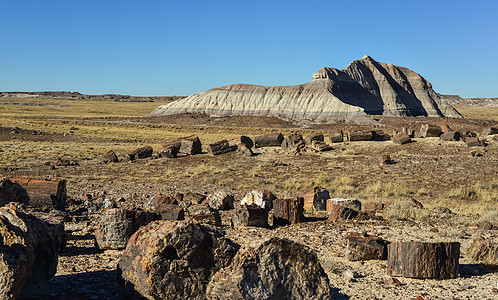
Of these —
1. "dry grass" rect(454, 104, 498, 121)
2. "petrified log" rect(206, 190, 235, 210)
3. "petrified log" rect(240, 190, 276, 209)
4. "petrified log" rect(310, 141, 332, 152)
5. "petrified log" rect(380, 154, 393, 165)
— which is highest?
"dry grass" rect(454, 104, 498, 121)

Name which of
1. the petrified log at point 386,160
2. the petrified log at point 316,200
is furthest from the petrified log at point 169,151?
the petrified log at point 316,200

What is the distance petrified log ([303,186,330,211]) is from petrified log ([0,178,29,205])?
7872 millimetres

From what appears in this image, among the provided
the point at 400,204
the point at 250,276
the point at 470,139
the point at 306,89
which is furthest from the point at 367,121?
the point at 250,276

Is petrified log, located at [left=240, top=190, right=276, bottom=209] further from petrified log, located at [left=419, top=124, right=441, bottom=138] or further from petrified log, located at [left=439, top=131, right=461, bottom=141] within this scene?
petrified log, located at [left=419, top=124, right=441, bottom=138]

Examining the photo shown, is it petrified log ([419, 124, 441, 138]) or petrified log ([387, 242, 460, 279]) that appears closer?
petrified log ([387, 242, 460, 279])

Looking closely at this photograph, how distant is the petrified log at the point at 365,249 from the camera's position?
8188mm

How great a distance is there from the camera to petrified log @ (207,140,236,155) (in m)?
28.0

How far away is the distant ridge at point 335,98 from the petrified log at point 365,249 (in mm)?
65665

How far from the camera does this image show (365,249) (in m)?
8.20

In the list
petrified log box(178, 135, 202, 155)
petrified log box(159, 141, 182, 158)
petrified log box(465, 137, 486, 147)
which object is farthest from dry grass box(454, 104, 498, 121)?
petrified log box(159, 141, 182, 158)

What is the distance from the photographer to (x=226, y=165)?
81.7 ft

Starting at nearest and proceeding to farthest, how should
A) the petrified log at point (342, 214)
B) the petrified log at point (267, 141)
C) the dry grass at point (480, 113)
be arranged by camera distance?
the petrified log at point (342, 214)
the petrified log at point (267, 141)
the dry grass at point (480, 113)

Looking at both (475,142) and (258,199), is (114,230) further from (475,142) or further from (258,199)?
(475,142)

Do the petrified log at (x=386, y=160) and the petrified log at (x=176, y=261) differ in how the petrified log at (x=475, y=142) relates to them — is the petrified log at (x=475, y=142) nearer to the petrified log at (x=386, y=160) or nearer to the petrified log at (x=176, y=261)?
the petrified log at (x=386, y=160)
